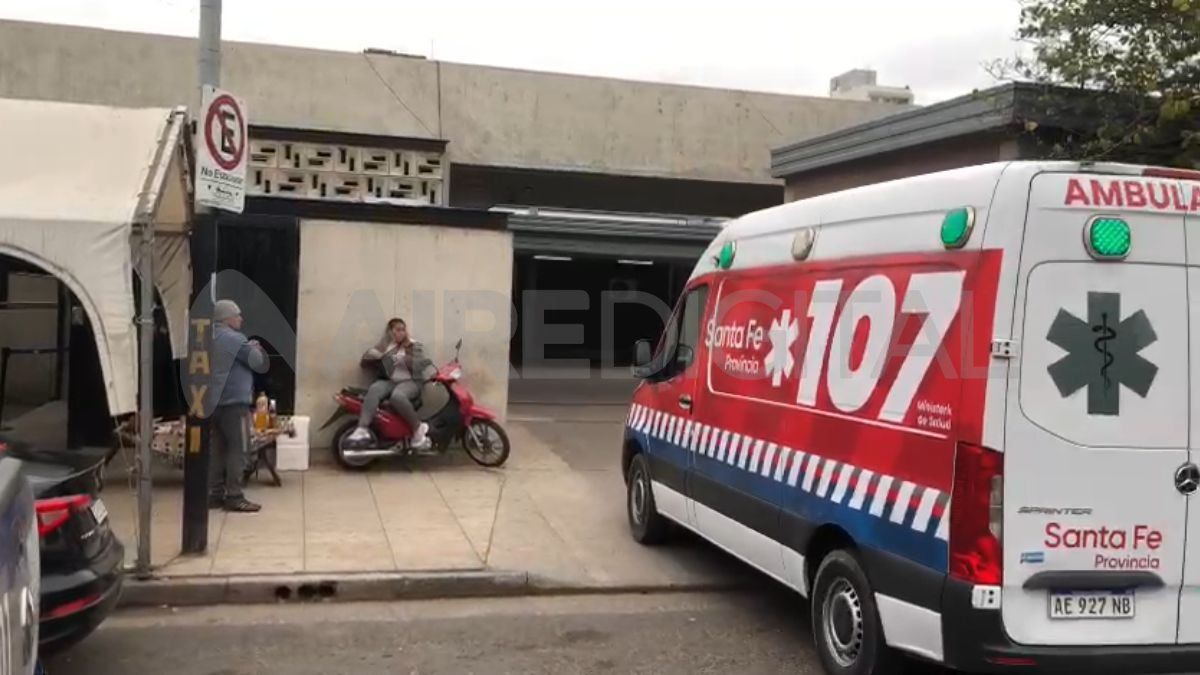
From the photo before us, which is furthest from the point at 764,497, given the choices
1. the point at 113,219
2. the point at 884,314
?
the point at 113,219

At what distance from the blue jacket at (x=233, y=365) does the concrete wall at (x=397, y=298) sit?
8.13 feet

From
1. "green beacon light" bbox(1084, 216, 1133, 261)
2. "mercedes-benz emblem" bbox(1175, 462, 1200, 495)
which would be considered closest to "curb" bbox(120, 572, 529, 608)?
"mercedes-benz emblem" bbox(1175, 462, 1200, 495)

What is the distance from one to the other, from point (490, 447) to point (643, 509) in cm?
321

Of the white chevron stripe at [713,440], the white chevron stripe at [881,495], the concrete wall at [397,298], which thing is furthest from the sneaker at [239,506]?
the white chevron stripe at [881,495]

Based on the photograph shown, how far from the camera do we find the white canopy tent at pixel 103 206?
593 cm

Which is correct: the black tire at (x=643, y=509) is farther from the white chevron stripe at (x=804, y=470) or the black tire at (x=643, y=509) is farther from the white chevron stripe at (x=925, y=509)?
the white chevron stripe at (x=925, y=509)

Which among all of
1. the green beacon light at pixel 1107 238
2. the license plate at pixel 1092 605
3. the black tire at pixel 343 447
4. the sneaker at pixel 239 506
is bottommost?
the sneaker at pixel 239 506

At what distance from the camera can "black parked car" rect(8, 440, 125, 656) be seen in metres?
4.51

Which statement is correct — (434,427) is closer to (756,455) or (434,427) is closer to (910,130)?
(756,455)

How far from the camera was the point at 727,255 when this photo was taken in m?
6.94

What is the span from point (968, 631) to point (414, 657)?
9.71 feet

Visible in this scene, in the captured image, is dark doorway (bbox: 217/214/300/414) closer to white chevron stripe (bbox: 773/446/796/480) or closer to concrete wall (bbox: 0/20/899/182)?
concrete wall (bbox: 0/20/899/182)

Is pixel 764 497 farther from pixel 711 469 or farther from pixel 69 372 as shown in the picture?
pixel 69 372

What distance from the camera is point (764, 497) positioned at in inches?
231
